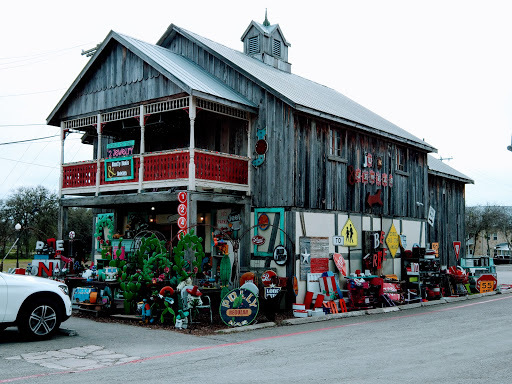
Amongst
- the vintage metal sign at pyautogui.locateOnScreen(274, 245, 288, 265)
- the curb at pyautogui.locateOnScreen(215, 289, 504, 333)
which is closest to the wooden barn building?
the vintage metal sign at pyautogui.locateOnScreen(274, 245, 288, 265)

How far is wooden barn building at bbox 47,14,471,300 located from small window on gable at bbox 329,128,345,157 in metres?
0.04

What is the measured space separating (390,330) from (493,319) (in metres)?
3.44

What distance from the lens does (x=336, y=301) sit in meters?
15.8

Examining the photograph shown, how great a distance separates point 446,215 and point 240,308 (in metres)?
17.0

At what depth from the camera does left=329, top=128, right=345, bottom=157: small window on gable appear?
709 inches

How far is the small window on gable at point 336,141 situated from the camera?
59.1 ft

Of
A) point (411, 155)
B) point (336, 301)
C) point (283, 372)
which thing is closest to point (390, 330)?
point (336, 301)

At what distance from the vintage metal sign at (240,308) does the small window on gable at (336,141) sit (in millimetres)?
6647

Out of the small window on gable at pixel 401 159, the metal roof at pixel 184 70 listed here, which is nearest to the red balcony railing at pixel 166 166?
the metal roof at pixel 184 70

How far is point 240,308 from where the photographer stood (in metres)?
12.9

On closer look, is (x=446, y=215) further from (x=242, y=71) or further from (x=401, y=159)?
(x=242, y=71)

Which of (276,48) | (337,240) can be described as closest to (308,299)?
(337,240)

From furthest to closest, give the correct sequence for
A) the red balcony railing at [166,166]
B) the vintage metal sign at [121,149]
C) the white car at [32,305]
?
the vintage metal sign at [121,149]
the red balcony railing at [166,166]
the white car at [32,305]

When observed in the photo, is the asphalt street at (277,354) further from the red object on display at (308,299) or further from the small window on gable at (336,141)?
the small window on gable at (336,141)
